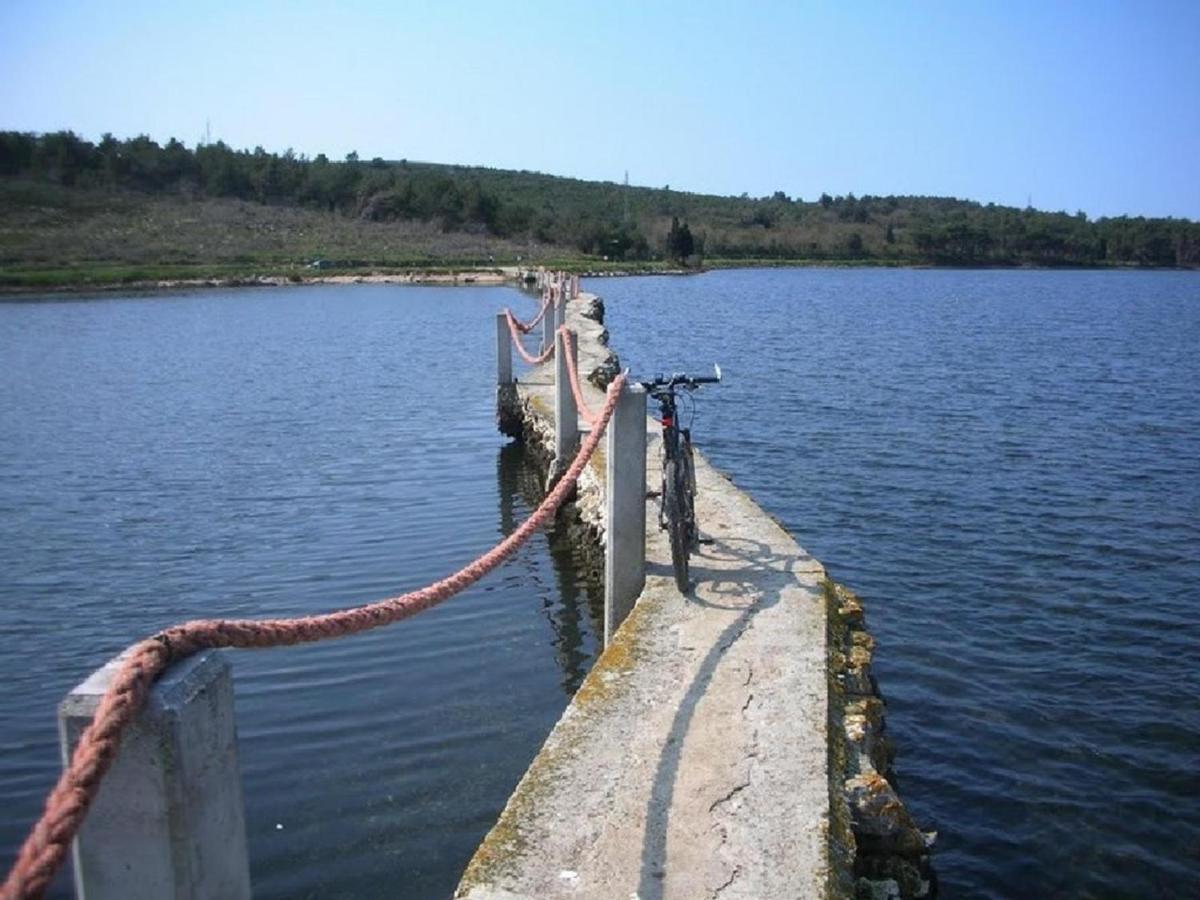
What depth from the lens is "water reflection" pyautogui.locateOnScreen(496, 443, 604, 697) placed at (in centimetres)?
857

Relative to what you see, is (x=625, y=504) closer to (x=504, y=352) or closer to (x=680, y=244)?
(x=504, y=352)

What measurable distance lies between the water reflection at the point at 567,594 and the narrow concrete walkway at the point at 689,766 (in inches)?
73.3

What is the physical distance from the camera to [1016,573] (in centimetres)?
1133

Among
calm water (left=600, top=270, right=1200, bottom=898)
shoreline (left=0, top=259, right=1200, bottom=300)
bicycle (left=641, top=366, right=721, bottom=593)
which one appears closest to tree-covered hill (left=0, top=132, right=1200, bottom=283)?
shoreline (left=0, top=259, right=1200, bottom=300)

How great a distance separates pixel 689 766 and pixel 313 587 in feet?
20.9

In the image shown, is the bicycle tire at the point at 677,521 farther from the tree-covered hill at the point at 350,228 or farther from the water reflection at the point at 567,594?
the tree-covered hill at the point at 350,228

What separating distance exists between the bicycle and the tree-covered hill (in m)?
83.6

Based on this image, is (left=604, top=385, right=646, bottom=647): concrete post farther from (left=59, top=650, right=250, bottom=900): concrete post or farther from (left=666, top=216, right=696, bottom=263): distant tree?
(left=666, top=216, right=696, bottom=263): distant tree

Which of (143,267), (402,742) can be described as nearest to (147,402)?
(402,742)

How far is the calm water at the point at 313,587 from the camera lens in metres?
6.25

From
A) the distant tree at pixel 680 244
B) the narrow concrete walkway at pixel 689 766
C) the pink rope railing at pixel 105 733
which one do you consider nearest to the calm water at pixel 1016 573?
the narrow concrete walkway at pixel 689 766

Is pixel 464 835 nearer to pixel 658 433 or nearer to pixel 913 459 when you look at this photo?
pixel 658 433

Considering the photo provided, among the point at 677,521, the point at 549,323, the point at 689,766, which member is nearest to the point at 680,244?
the point at 549,323

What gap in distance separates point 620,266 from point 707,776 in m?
93.3
